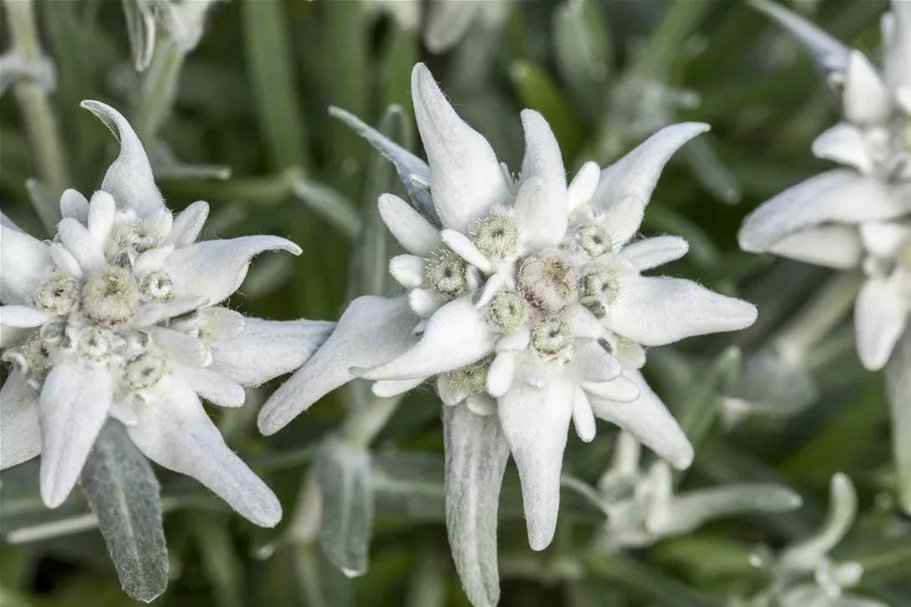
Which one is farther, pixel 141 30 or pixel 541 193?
pixel 141 30

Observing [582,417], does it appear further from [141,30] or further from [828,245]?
[141,30]

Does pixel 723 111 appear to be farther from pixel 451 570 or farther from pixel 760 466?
pixel 451 570

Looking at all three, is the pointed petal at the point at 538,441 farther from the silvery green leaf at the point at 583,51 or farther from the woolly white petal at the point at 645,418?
the silvery green leaf at the point at 583,51

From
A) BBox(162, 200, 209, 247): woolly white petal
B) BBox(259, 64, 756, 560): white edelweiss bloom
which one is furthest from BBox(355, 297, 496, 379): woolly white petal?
BBox(162, 200, 209, 247): woolly white petal

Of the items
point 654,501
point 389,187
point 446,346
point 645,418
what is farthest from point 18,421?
point 654,501

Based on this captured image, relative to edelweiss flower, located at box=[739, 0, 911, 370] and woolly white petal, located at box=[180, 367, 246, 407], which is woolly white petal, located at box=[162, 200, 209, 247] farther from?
edelweiss flower, located at box=[739, 0, 911, 370]

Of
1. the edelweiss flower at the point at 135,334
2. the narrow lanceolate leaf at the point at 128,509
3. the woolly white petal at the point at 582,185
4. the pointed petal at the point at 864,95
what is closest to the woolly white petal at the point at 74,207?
the edelweiss flower at the point at 135,334

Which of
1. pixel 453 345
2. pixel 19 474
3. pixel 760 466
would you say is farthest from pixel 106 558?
pixel 760 466
